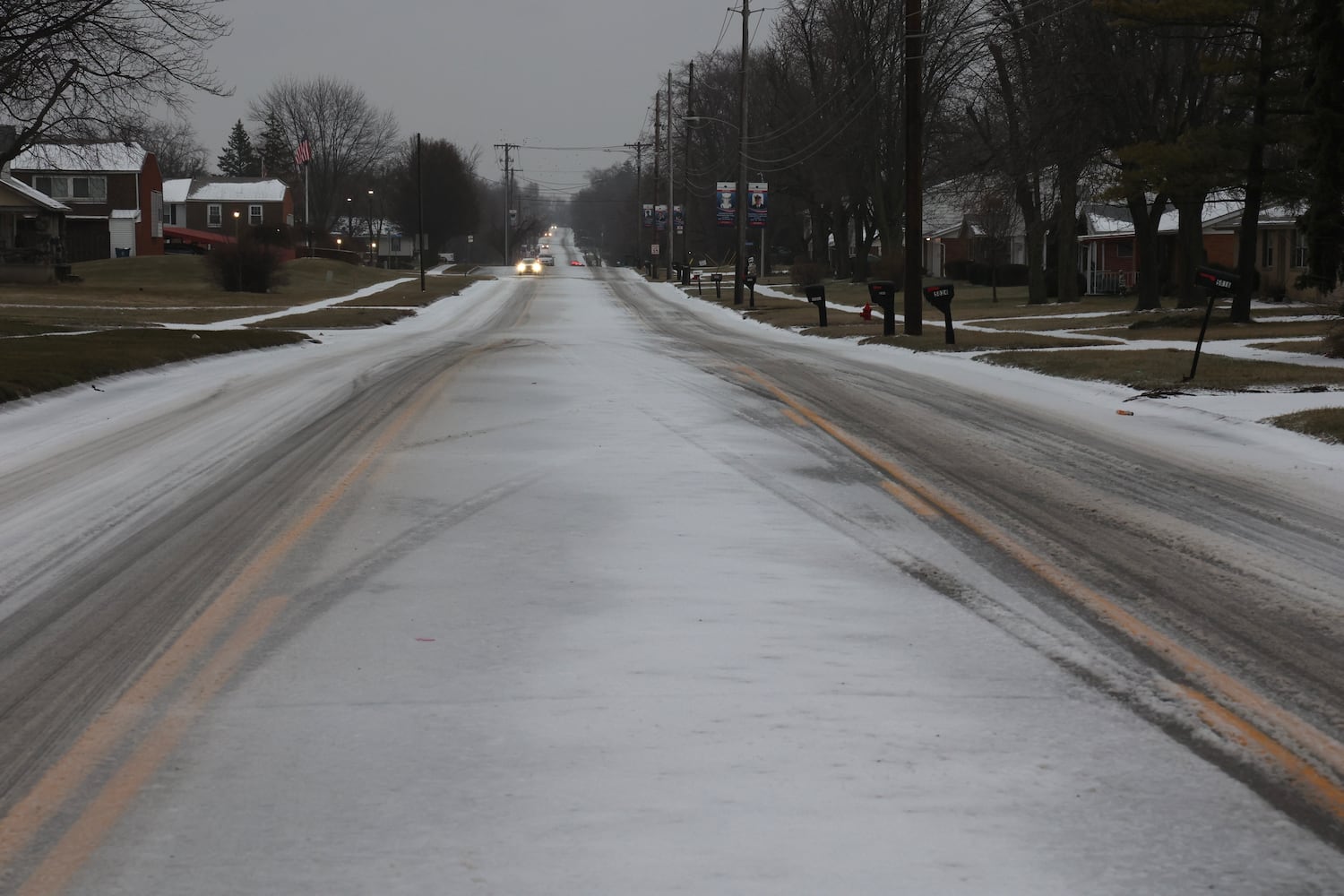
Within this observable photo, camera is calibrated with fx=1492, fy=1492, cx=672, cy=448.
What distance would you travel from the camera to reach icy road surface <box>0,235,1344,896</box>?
4.26 m

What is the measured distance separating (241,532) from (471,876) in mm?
5393

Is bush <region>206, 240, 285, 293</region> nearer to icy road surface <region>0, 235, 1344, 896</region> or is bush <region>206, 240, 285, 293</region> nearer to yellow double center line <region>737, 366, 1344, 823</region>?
icy road surface <region>0, 235, 1344, 896</region>

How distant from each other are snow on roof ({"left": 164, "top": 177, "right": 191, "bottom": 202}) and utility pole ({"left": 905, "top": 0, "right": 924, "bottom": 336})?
320 feet

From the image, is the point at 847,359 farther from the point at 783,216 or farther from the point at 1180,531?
the point at 783,216

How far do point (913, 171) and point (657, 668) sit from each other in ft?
85.4

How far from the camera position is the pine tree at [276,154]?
6088 inches

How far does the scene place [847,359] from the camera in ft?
81.8

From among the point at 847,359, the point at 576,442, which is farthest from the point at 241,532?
the point at 847,359

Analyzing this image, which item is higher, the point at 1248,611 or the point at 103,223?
the point at 103,223

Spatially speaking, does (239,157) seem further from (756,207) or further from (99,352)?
(99,352)

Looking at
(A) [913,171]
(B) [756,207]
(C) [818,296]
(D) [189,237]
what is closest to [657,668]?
(A) [913,171]

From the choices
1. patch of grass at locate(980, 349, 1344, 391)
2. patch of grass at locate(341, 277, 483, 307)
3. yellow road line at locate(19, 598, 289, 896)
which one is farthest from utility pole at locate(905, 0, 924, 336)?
patch of grass at locate(341, 277, 483, 307)

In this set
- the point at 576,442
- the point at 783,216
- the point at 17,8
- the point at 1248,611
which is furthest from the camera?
the point at 783,216

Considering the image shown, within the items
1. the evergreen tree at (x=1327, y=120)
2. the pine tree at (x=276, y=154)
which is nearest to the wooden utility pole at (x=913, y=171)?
the evergreen tree at (x=1327, y=120)
